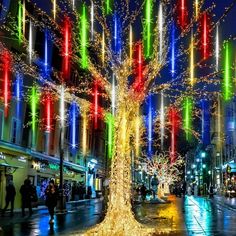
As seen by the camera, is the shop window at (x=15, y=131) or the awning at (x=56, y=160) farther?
the awning at (x=56, y=160)

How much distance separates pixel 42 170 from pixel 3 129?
1000cm

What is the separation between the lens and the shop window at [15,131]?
34.8 metres

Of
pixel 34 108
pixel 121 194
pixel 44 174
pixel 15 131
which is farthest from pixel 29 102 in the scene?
pixel 121 194

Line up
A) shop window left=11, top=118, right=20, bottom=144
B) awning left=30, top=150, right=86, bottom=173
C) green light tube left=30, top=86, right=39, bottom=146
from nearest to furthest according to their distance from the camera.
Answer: shop window left=11, top=118, right=20, bottom=144
green light tube left=30, top=86, right=39, bottom=146
awning left=30, top=150, right=86, bottom=173

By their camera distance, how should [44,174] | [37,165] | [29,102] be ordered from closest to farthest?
[29,102]
[37,165]
[44,174]

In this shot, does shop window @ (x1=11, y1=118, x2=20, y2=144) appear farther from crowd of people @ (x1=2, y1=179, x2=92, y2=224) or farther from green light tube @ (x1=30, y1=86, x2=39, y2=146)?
crowd of people @ (x1=2, y1=179, x2=92, y2=224)

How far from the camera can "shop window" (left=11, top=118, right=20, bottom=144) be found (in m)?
34.8

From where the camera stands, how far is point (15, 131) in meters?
35.3

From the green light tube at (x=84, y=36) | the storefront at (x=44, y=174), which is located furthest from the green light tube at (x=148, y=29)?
the storefront at (x=44, y=174)

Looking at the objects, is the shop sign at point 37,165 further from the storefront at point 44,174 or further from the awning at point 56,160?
the awning at point 56,160

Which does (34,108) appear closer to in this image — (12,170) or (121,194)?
(12,170)

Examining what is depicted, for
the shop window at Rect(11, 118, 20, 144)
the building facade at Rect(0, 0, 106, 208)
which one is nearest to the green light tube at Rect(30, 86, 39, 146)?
the building facade at Rect(0, 0, 106, 208)

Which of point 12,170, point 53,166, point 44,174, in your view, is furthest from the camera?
point 53,166

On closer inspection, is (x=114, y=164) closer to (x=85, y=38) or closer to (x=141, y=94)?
(x=141, y=94)
